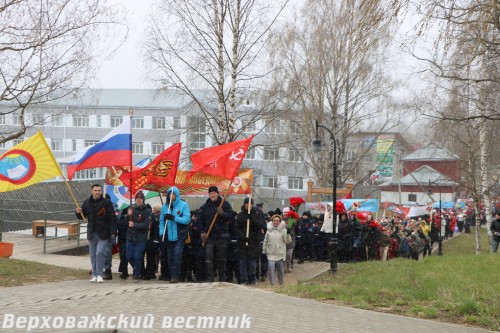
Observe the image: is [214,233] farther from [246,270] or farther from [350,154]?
[350,154]

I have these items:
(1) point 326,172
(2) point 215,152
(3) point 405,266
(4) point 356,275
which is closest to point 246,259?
(2) point 215,152

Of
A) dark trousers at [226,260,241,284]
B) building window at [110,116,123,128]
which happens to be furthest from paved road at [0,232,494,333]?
building window at [110,116,123,128]

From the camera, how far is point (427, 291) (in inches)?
399

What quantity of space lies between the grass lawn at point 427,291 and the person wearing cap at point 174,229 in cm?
272

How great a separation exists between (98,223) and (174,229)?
1539 millimetres

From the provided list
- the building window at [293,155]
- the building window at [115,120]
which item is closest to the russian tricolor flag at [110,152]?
the building window at [293,155]

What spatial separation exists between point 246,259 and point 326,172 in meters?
20.7

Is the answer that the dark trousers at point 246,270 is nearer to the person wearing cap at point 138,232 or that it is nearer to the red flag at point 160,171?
the person wearing cap at point 138,232

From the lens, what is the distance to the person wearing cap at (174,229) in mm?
12219

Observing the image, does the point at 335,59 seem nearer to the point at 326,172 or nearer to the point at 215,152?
the point at 326,172

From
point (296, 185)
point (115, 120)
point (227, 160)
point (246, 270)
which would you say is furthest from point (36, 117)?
point (115, 120)

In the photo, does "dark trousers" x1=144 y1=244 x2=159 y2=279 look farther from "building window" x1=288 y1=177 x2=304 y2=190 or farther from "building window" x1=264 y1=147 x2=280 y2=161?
"building window" x1=288 y1=177 x2=304 y2=190

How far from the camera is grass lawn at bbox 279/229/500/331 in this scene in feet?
26.5

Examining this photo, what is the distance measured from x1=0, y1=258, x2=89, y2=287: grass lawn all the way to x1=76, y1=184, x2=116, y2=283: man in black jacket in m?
0.92
